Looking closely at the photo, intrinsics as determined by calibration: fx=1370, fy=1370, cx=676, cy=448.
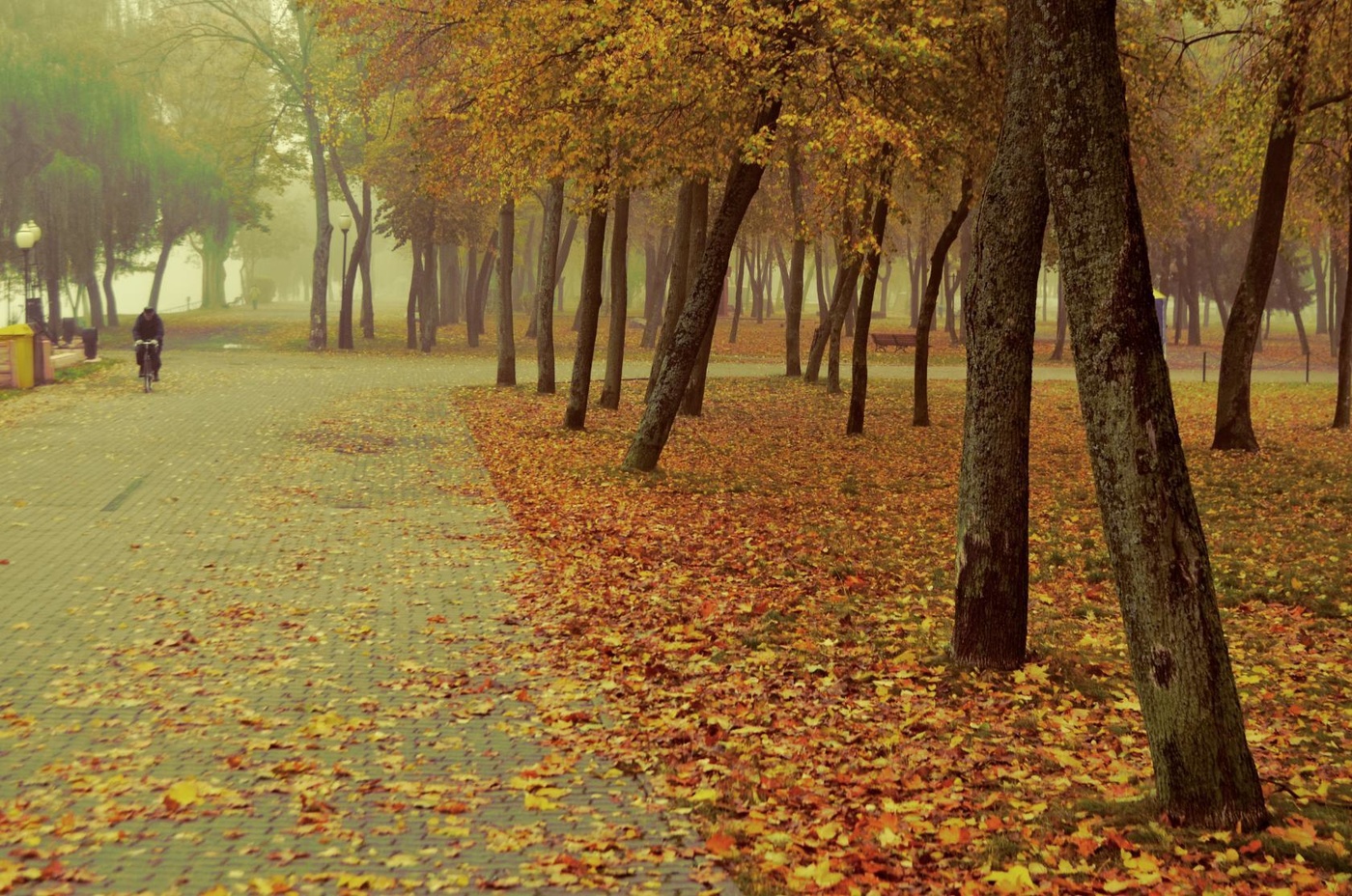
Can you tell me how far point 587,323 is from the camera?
773 inches

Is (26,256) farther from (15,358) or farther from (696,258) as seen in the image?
(696,258)

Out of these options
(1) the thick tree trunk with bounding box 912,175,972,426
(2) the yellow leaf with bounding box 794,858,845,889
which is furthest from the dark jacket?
(2) the yellow leaf with bounding box 794,858,845,889

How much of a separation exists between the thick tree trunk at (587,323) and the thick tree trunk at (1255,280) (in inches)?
333

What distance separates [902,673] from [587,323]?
12.4 meters

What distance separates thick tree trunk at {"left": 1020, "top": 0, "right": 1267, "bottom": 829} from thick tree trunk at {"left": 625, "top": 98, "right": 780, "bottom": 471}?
8822mm

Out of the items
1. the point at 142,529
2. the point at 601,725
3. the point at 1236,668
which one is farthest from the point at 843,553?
the point at 142,529

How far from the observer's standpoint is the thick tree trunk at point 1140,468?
5.39m

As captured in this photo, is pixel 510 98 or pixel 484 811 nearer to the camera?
pixel 484 811

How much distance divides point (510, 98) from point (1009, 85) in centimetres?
912

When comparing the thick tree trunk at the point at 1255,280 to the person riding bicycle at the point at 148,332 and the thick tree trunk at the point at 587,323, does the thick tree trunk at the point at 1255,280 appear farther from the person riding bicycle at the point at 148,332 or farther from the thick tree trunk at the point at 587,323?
the person riding bicycle at the point at 148,332

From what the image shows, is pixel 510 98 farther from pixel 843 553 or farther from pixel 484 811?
pixel 484 811

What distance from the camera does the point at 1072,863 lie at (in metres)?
5.04

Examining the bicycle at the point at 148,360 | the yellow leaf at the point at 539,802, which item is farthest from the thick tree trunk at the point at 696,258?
the yellow leaf at the point at 539,802

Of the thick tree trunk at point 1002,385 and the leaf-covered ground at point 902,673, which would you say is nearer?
the leaf-covered ground at point 902,673
